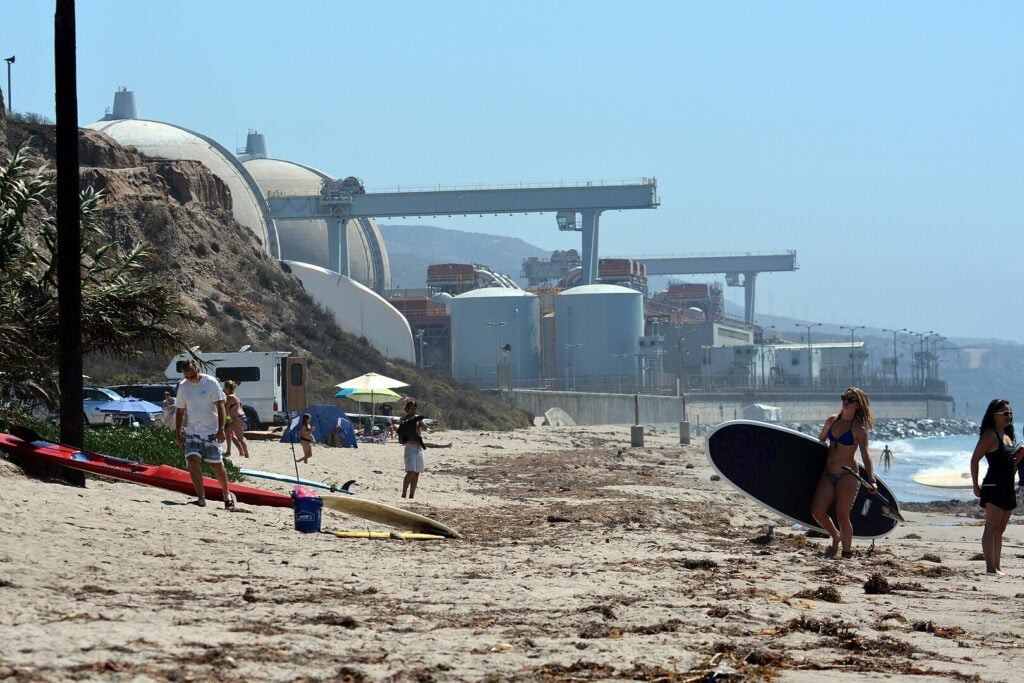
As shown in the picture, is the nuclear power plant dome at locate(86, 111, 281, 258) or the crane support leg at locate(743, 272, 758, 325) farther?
the crane support leg at locate(743, 272, 758, 325)

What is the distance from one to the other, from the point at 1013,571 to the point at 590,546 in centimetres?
366

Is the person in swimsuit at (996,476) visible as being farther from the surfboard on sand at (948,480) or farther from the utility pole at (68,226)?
the surfboard on sand at (948,480)

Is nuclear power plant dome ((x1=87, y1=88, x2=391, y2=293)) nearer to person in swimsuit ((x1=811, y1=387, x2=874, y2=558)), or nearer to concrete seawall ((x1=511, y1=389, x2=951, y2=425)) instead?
concrete seawall ((x1=511, y1=389, x2=951, y2=425))

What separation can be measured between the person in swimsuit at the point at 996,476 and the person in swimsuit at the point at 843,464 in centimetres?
96

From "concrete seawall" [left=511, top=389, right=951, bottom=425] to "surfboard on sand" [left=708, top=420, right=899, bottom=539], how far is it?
54982mm

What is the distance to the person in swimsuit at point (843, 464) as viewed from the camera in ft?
37.8

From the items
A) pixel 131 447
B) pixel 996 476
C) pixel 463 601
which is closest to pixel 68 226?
pixel 131 447

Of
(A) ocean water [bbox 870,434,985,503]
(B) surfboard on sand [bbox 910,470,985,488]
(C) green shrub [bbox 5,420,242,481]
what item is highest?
(C) green shrub [bbox 5,420,242,481]

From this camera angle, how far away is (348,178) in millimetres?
82062

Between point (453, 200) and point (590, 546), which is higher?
point (453, 200)

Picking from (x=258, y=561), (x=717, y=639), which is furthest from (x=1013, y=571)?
(x=258, y=561)

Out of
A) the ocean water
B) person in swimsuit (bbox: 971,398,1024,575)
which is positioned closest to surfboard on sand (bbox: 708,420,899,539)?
person in swimsuit (bbox: 971,398,1024,575)

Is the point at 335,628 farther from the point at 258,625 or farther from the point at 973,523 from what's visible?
the point at 973,523

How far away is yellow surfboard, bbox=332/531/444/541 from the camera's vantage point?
35.6ft
